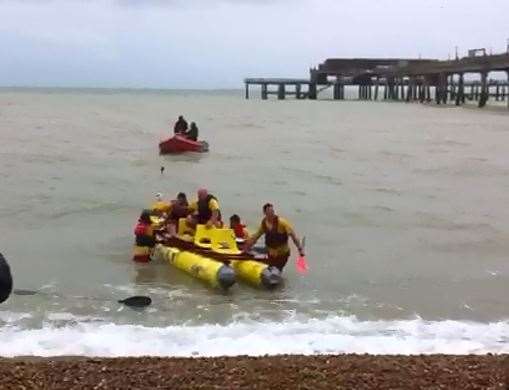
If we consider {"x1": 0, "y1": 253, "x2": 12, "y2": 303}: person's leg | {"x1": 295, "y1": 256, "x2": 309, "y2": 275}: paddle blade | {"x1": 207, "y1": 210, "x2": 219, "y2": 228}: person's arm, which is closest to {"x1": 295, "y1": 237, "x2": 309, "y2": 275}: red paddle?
{"x1": 295, "y1": 256, "x2": 309, "y2": 275}: paddle blade

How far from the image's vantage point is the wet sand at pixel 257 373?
6.21m

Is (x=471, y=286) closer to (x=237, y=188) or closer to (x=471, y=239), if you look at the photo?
(x=471, y=239)

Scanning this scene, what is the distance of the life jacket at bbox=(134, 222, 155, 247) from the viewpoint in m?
14.1

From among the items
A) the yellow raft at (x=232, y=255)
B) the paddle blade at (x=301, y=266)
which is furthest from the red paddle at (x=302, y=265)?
the yellow raft at (x=232, y=255)

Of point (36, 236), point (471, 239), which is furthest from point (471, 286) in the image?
point (36, 236)

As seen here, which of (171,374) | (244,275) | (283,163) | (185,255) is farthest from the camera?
(283,163)

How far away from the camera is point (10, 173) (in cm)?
2875

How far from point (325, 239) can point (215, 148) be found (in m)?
23.3

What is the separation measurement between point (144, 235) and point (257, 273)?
273cm

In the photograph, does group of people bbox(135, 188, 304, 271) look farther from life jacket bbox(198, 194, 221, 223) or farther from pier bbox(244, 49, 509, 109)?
pier bbox(244, 49, 509, 109)

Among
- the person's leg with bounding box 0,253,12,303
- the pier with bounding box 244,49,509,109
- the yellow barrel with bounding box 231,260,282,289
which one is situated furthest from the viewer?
the pier with bounding box 244,49,509,109

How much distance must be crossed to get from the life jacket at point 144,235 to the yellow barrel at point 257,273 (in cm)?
202

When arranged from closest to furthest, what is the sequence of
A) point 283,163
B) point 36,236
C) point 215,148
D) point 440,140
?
point 36,236 → point 283,163 → point 215,148 → point 440,140

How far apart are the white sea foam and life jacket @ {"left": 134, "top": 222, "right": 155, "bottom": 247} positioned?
155 inches
